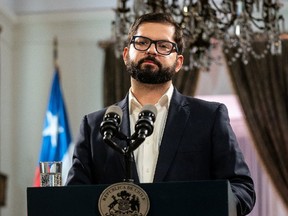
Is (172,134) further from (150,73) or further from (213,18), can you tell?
(213,18)

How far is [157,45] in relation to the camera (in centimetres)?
260

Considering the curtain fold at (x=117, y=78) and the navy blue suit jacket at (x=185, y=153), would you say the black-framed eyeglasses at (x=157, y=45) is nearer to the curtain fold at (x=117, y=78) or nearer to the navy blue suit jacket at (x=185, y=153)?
the navy blue suit jacket at (x=185, y=153)

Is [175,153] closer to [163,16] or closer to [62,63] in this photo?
[163,16]

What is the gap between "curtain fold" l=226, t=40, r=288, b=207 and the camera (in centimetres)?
820

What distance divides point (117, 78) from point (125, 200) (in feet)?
21.2

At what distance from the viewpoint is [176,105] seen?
2.70 m

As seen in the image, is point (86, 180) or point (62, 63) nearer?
point (86, 180)

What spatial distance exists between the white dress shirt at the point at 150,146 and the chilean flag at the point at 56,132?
5636mm

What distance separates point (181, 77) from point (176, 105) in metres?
5.83

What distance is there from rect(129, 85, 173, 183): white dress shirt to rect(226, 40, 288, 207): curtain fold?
5623mm

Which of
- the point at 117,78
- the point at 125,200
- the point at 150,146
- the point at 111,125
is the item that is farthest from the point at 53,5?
the point at 125,200

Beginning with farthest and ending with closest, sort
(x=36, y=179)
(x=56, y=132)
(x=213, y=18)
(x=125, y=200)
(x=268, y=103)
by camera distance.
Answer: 1. (x=56, y=132)
2. (x=268, y=103)
3. (x=36, y=179)
4. (x=213, y=18)
5. (x=125, y=200)

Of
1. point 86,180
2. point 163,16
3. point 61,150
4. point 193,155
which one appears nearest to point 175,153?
point 193,155

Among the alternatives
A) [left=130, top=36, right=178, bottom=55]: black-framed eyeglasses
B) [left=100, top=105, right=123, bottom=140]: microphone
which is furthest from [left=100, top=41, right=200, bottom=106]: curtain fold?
[left=100, top=105, right=123, bottom=140]: microphone
